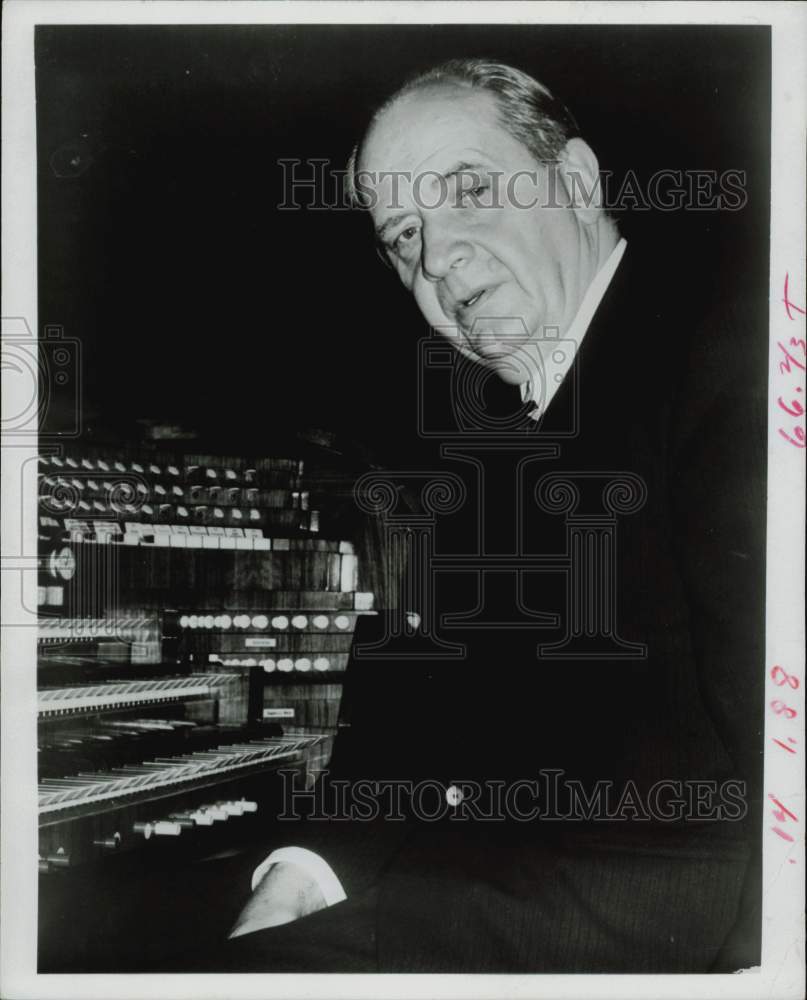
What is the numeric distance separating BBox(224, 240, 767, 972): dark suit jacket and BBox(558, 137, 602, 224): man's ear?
0.09 metres

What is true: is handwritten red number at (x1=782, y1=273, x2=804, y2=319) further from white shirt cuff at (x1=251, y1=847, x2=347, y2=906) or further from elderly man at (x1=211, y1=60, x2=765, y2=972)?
white shirt cuff at (x1=251, y1=847, x2=347, y2=906)

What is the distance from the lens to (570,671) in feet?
4.71

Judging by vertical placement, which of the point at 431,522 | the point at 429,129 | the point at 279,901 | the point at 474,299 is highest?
the point at 429,129

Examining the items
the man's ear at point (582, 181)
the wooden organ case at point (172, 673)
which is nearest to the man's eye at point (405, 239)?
the man's ear at point (582, 181)

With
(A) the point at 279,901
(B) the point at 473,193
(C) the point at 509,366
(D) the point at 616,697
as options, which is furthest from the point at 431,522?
(A) the point at 279,901

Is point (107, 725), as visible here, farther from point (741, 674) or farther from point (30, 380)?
point (741, 674)

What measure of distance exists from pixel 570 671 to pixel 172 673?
59cm

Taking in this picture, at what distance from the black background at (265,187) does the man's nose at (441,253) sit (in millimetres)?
61

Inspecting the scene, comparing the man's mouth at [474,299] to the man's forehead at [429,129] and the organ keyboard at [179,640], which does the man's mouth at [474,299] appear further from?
the organ keyboard at [179,640]

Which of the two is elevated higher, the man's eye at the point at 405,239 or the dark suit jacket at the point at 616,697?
the man's eye at the point at 405,239

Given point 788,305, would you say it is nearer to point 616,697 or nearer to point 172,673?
point 616,697

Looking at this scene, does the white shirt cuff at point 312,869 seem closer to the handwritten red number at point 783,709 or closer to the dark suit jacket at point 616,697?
the dark suit jacket at point 616,697

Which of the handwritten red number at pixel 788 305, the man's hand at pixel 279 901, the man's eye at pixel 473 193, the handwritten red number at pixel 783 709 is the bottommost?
the man's hand at pixel 279 901

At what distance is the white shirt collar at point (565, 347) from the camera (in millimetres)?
1447
